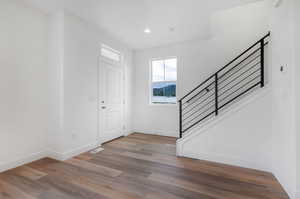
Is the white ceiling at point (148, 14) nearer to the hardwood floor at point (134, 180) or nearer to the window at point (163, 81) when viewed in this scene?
the window at point (163, 81)

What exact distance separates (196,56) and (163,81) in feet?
3.96

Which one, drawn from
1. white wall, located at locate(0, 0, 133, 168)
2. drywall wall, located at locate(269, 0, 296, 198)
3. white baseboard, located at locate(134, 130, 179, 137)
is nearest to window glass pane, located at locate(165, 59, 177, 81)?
white baseboard, located at locate(134, 130, 179, 137)

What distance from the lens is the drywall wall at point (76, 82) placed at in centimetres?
273

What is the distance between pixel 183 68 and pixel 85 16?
2696 millimetres

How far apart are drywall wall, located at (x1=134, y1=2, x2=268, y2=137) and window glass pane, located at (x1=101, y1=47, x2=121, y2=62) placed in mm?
789

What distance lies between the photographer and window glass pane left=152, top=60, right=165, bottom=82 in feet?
15.1

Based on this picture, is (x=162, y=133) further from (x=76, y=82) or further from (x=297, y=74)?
(x=297, y=74)

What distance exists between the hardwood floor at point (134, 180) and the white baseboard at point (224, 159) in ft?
0.33

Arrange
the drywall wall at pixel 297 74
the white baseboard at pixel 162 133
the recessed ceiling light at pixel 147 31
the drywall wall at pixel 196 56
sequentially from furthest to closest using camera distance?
the white baseboard at pixel 162 133
the recessed ceiling light at pixel 147 31
the drywall wall at pixel 196 56
the drywall wall at pixel 297 74

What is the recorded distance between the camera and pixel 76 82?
2.96m

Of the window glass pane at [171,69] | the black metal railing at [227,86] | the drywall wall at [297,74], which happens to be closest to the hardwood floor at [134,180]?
the drywall wall at [297,74]

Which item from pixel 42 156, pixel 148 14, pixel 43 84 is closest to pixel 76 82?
pixel 43 84

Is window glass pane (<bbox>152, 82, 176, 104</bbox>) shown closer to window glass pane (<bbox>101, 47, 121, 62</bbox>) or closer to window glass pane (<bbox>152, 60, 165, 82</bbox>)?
window glass pane (<bbox>152, 60, 165, 82</bbox>)

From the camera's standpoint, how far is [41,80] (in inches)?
111
